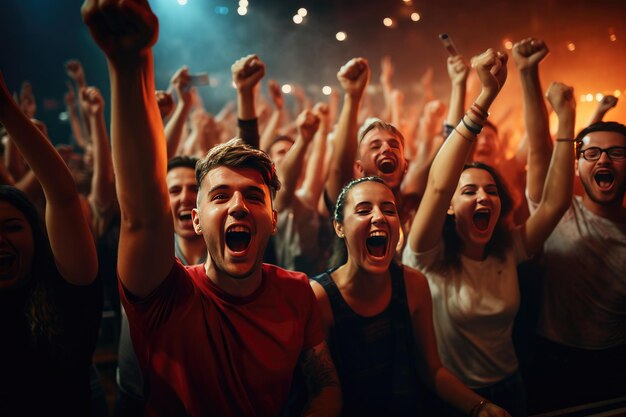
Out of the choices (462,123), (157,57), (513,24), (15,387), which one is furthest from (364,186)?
(157,57)

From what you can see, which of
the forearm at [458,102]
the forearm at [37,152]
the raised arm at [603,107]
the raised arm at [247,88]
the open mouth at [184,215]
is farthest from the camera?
the raised arm at [603,107]

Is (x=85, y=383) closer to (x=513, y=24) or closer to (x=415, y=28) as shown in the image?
(x=513, y=24)

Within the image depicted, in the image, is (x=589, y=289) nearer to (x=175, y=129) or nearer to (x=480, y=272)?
(x=480, y=272)

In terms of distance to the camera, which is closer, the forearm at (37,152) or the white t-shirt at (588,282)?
the forearm at (37,152)

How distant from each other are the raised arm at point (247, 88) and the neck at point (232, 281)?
75 cm

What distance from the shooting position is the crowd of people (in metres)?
1.43

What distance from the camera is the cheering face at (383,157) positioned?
2.30 meters

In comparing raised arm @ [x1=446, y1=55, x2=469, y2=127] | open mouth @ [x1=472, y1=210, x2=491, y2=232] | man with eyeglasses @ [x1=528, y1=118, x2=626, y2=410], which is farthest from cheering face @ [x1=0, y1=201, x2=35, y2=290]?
man with eyeglasses @ [x1=528, y1=118, x2=626, y2=410]

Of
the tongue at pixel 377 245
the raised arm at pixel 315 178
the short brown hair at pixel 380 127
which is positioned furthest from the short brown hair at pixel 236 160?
the raised arm at pixel 315 178

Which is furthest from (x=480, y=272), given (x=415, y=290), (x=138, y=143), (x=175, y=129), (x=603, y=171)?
(x=175, y=129)

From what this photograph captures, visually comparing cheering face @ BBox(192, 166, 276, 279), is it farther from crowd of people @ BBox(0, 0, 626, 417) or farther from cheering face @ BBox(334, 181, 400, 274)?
cheering face @ BBox(334, 181, 400, 274)

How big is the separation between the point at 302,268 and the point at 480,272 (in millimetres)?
1234

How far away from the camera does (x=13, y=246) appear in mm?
1585

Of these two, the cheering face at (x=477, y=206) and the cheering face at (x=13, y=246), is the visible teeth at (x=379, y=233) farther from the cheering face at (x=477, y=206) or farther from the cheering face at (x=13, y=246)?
the cheering face at (x=13, y=246)
